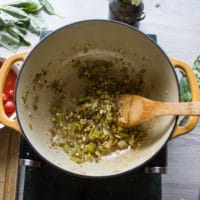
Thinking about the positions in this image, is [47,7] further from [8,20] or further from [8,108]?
[8,108]

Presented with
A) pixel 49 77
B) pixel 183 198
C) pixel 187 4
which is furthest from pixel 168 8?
pixel 183 198

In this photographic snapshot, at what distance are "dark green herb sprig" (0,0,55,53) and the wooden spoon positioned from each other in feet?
0.99

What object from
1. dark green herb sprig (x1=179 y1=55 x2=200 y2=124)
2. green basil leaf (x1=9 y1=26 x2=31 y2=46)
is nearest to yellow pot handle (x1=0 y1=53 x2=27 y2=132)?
green basil leaf (x1=9 y1=26 x2=31 y2=46)

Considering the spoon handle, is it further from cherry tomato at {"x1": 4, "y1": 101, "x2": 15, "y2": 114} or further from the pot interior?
cherry tomato at {"x1": 4, "y1": 101, "x2": 15, "y2": 114}

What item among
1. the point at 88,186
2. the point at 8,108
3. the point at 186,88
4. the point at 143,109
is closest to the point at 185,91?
the point at 186,88

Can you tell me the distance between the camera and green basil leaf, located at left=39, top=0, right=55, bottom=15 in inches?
42.6

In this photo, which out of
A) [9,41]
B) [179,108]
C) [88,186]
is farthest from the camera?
[9,41]

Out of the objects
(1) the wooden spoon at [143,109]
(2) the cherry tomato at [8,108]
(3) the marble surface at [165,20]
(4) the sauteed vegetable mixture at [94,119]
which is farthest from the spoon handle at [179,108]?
(2) the cherry tomato at [8,108]

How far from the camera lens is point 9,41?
1051 millimetres

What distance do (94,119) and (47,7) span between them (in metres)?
0.34

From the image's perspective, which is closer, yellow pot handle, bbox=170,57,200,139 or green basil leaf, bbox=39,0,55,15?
yellow pot handle, bbox=170,57,200,139

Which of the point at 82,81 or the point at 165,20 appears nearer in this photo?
the point at 82,81

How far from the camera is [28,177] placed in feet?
3.08

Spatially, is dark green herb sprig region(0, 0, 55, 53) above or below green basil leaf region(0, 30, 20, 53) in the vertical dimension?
above
